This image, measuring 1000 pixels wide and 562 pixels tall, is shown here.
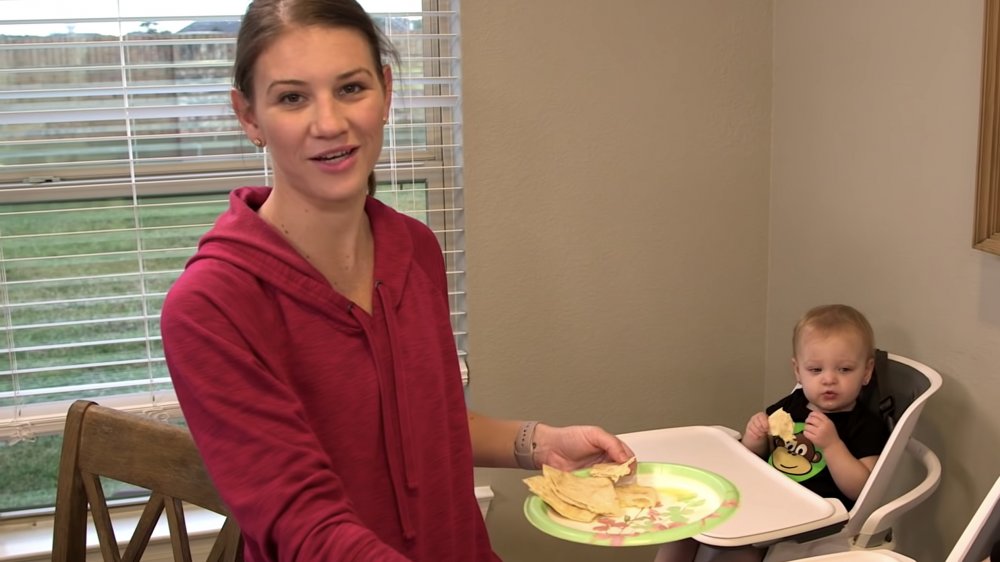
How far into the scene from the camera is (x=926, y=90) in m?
1.98

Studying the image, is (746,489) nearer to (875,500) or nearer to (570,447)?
(875,500)

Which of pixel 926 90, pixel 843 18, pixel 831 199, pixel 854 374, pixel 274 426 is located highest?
pixel 843 18

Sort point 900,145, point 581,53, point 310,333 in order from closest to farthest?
point 310,333 → point 900,145 → point 581,53

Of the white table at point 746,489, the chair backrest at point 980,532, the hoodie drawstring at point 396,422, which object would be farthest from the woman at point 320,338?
the chair backrest at point 980,532

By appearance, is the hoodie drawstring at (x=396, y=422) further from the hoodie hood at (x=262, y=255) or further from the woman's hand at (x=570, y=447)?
the woman's hand at (x=570, y=447)

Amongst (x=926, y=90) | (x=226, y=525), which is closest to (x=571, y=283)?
(x=926, y=90)

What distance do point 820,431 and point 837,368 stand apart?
0.49ft

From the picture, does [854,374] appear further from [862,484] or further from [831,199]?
[831,199]

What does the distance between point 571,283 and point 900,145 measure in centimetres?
81

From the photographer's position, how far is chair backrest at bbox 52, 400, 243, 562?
1.48 meters

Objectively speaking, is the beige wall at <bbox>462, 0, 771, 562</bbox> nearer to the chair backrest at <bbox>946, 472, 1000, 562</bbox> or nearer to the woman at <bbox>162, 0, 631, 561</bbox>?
the woman at <bbox>162, 0, 631, 561</bbox>

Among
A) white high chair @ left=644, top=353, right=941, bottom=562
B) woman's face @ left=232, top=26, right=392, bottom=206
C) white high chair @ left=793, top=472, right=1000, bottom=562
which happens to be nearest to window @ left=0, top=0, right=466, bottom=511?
white high chair @ left=644, top=353, right=941, bottom=562

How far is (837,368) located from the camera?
2.02 m

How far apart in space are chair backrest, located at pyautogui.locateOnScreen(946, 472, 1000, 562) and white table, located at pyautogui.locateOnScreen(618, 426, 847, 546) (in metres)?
0.31
